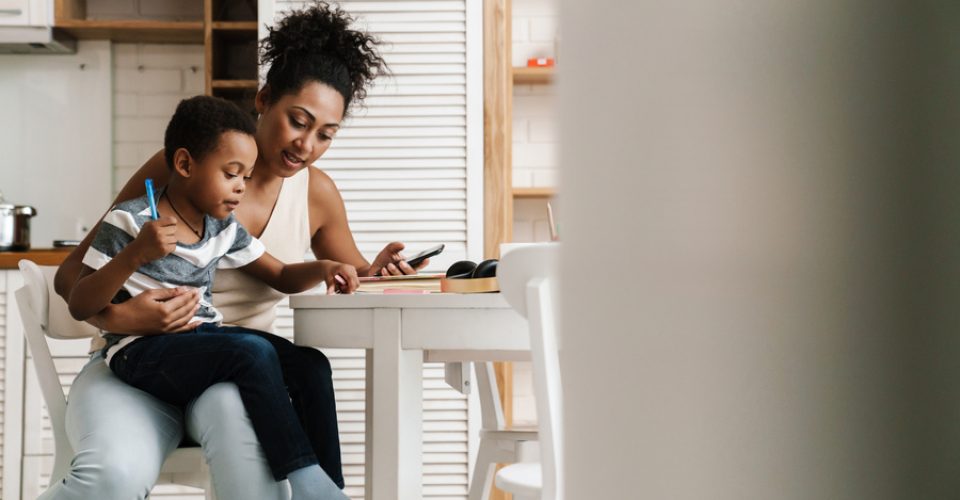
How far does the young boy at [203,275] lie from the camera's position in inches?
47.7

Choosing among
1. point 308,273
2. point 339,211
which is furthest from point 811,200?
point 339,211

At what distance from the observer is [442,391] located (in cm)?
265

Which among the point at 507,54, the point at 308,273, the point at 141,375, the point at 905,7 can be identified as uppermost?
the point at 507,54

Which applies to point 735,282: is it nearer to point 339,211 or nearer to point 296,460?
point 296,460

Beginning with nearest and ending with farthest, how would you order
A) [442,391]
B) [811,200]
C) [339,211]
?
1. [811,200]
2. [339,211]
3. [442,391]

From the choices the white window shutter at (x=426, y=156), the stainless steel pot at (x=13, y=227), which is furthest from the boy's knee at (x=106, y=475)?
the stainless steel pot at (x=13, y=227)

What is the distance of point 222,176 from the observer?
→ 1.38 m

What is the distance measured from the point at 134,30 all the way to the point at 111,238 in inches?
72.9

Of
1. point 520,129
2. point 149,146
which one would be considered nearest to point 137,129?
point 149,146

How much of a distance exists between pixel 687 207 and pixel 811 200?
0.04ft

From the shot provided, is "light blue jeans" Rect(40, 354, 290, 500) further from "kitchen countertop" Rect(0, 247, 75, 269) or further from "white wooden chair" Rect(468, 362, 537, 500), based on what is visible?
"kitchen countertop" Rect(0, 247, 75, 269)

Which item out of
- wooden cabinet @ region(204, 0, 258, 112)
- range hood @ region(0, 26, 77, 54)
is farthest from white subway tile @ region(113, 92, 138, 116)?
wooden cabinet @ region(204, 0, 258, 112)

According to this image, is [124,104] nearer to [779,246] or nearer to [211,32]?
[211,32]

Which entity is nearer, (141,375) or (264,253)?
(141,375)
